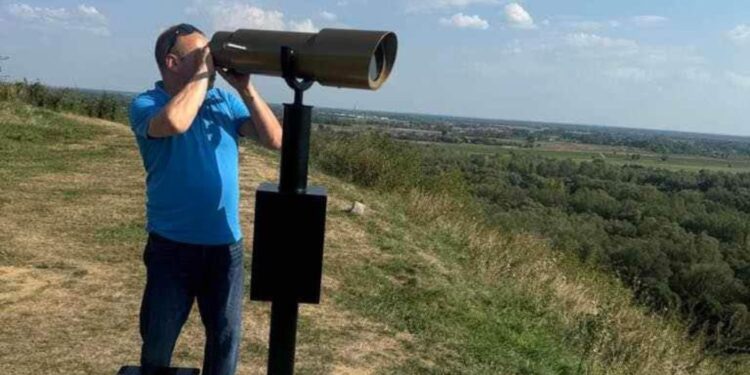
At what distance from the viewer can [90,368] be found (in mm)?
4098

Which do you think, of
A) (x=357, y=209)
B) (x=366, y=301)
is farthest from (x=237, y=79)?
(x=357, y=209)

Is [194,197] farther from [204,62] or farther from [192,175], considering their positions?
[204,62]

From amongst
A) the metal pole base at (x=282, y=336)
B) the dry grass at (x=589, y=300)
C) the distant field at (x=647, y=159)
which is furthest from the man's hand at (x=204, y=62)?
the distant field at (x=647, y=159)

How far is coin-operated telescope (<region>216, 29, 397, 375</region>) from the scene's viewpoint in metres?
2.27

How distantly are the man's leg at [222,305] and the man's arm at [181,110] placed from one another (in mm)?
481

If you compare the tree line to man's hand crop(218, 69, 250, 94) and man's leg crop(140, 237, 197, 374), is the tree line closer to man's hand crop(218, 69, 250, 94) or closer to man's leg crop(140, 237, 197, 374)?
man's leg crop(140, 237, 197, 374)

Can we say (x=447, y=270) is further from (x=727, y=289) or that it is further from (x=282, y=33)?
(x=727, y=289)

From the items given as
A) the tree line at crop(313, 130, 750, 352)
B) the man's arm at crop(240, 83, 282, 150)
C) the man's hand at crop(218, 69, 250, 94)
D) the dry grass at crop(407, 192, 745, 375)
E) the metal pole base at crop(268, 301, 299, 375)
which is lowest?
the tree line at crop(313, 130, 750, 352)

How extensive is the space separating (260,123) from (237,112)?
0.13 m

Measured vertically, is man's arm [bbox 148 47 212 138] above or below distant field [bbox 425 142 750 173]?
above

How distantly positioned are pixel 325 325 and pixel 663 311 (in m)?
4.94

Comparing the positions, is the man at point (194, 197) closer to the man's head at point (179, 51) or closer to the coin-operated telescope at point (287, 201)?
the man's head at point (179, 51)

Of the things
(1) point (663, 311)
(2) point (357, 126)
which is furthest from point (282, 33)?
(2) point (357, 126)

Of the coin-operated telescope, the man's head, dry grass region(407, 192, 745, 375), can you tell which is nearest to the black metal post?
the coin-operated telescope
